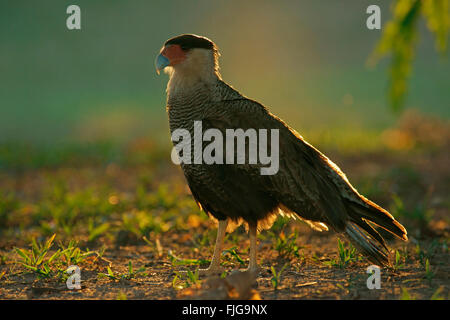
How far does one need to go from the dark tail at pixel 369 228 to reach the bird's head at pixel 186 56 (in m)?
1.66

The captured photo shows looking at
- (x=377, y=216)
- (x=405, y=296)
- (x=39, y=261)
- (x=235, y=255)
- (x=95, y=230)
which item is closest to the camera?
(x=405, y=296)

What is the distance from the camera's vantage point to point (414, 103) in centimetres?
1647

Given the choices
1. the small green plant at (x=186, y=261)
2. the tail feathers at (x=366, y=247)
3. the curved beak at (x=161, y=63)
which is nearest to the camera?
the tail feathers at (x=366, y=247)

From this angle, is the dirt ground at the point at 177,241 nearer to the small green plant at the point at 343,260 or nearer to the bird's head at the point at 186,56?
the small green plant at the point at 343,260

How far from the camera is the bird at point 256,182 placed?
4043mm

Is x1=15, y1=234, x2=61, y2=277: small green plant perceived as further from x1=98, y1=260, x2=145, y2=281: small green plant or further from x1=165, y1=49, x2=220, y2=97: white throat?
x1=165, y1=49, x2=220, y2=97: white throat

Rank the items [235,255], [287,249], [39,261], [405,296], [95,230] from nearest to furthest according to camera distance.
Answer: [405,296], [39,261], [235,255], [287,249], [95,230]

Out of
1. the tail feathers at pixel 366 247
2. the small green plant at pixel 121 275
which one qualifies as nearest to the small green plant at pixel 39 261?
the small green plant at pixel 121 275

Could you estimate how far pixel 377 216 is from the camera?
13.4 feet

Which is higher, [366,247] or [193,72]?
[193,72]

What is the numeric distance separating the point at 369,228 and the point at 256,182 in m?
0.99

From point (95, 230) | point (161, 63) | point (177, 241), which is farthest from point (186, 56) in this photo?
point (95, 230)

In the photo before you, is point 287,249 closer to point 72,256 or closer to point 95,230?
point 72,256

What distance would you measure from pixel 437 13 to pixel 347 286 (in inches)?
117
